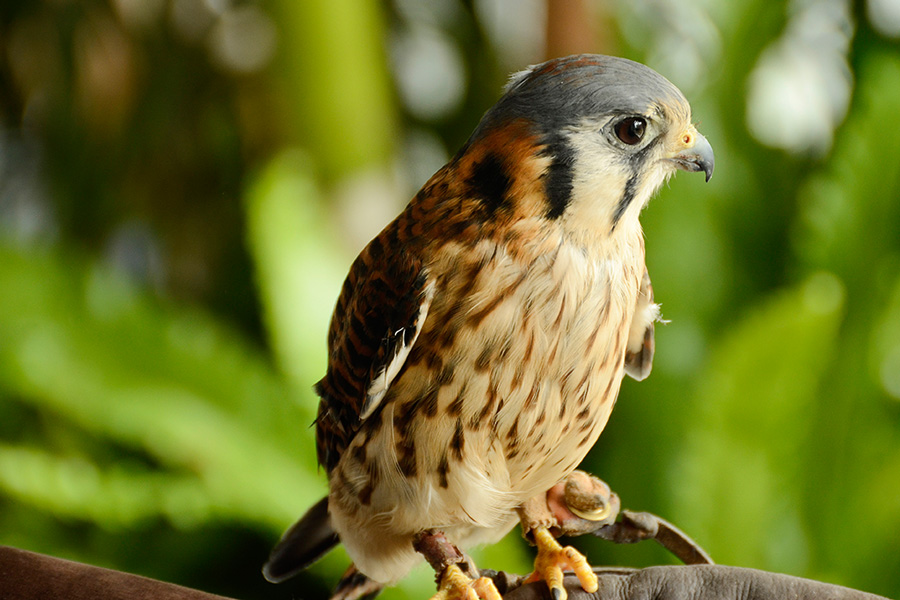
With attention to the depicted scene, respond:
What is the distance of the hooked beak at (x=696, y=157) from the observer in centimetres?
114

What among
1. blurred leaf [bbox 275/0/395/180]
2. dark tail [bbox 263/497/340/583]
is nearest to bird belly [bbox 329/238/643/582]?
dark tail [bbox 263/497/340/583]

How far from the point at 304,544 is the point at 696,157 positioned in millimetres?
926

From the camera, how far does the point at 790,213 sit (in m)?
3.24

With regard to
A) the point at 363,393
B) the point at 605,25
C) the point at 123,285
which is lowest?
the point at 123,285

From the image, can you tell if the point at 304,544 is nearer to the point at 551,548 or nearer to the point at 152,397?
the point at 551,548

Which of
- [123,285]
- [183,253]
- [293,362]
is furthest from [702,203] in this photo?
[183,253]

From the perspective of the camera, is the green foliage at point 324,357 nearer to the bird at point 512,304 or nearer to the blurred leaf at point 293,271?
the blurred leaf at point 293,271

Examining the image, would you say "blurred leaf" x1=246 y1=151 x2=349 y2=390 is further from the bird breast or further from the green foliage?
the bird breast

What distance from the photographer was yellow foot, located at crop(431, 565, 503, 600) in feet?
3.82

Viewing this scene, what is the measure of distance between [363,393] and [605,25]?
2.21m

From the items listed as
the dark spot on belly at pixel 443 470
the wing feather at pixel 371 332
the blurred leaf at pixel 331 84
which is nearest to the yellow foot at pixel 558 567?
the dark spot on belly at pixel 443 470

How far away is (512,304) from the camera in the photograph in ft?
3.65

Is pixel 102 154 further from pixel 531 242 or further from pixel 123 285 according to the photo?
pixel 531 242

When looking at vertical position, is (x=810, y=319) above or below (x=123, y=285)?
above
